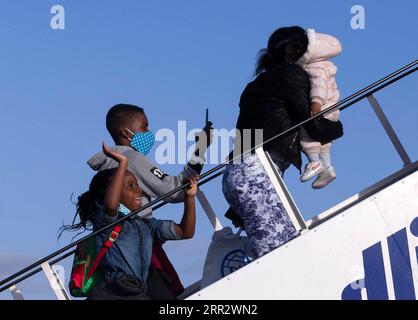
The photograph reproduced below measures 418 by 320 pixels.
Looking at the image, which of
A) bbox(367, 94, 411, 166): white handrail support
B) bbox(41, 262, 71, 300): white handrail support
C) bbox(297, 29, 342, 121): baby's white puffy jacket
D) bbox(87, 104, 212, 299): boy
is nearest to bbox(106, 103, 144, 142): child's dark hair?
bbox(87, 104, 212, 299): boy

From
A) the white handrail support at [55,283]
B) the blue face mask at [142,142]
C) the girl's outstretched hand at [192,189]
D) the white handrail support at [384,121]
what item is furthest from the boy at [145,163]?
the white handrail support at [384,121]

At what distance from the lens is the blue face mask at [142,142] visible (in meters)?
8.16

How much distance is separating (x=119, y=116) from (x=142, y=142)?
0.35 metres

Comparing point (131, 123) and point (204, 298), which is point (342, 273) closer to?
point (204, 298)

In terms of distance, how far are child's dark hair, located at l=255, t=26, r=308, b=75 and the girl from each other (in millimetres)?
1319

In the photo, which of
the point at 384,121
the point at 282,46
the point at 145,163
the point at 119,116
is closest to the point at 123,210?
the point at 145,163

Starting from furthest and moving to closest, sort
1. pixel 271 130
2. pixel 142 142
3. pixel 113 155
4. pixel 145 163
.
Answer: pixel 142 142, pixel 145 163, pixel 271 130, pixel 113 155

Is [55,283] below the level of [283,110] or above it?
below

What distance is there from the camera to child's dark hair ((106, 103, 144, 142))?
27.2 ft

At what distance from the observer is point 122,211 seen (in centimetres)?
777

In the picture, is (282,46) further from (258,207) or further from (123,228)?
(123,228)

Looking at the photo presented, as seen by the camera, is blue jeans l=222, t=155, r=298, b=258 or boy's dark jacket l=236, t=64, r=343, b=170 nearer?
blue jeans l=222, t=155, r=298, b=258

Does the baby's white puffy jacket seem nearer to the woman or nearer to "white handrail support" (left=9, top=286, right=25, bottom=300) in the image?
the woman

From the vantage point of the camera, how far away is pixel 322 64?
802 centimetres
